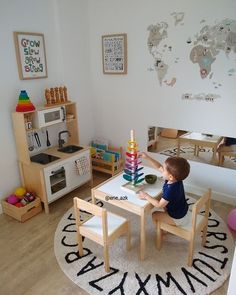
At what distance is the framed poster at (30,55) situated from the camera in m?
2.89

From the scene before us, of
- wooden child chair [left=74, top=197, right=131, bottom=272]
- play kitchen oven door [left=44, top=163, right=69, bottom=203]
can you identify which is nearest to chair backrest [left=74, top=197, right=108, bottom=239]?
wooden child chair [left=74, top=197, right=131, bottom=272]

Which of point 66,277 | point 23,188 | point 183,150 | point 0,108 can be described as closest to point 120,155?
point 183,150

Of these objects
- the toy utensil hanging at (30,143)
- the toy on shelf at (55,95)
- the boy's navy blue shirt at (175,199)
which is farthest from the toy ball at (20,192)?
the boy's navy blue shirt at (175,199)

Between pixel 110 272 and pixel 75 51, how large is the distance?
290cm

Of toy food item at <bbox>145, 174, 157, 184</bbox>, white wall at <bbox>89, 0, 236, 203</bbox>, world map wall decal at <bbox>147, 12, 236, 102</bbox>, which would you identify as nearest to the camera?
toy food item at <bbox>145, 174, 157, 184</bbox>

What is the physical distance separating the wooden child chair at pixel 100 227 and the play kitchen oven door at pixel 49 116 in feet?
4.18

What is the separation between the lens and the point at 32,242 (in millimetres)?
2562

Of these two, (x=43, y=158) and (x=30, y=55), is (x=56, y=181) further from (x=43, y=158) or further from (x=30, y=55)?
(x=30, y=55)

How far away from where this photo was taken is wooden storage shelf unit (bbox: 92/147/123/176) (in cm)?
376

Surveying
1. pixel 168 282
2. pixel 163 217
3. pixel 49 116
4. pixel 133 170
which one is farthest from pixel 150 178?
pixel 49 116

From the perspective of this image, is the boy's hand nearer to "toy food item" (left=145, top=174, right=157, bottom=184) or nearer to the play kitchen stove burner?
"toy food item" (left=145, top=174, right=157, bottom=184)

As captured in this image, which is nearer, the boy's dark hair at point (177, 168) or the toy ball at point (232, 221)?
the boy's dark hair at point (177, 168)

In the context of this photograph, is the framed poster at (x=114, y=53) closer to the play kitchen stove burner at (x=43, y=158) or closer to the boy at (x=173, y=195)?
the play kitchen stove burner at (x=43, y=158)

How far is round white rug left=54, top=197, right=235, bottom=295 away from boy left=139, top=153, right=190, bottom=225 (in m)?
0.39
